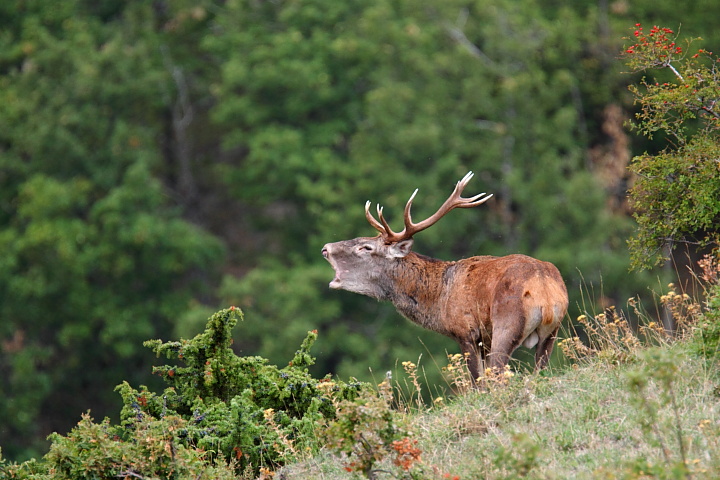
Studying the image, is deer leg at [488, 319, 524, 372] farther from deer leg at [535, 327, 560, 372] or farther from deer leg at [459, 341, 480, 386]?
deer leg at [459, 341, 480, 386]

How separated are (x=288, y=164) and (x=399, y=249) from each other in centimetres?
1554

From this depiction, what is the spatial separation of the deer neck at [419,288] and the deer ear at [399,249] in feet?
0.18

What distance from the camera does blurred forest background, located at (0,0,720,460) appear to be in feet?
80.4

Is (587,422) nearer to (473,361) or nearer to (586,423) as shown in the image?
(586,423)

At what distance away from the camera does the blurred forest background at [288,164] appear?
24500 millimetres

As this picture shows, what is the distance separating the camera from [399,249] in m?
11.3

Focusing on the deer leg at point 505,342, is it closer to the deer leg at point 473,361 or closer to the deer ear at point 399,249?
the deer leg at point 473,361

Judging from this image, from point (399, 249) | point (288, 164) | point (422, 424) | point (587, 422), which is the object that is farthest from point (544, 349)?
point (288, 164)

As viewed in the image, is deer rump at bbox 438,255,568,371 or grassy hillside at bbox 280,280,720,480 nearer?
grassy hillside at bbox 280,280,720,480

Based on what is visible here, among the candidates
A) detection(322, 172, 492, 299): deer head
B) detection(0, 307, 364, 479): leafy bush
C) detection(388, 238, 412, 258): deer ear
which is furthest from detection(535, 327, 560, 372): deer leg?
detection(388, 238, 412, 258): deer ear

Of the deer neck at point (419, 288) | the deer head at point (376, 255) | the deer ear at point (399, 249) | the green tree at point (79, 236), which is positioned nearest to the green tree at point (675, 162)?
the deer neck at point (419, 288)

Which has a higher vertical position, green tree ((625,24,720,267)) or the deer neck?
green tree ((625,24,720,267))

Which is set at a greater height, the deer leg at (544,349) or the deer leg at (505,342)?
the deer leg at (505,342)

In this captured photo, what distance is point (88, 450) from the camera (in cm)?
770
